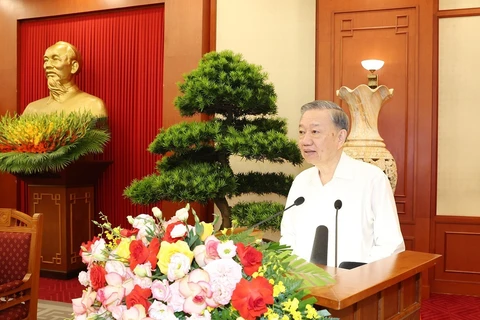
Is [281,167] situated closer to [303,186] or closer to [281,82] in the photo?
[281,82]

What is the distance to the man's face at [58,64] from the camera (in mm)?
5574

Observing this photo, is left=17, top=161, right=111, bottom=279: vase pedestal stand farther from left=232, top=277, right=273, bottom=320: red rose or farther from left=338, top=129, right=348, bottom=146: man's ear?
left=232, top=277, right=273, bottom=320: red rose

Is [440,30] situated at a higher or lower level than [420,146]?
higher

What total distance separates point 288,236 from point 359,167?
0.43 metres

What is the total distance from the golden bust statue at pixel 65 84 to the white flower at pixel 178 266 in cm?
459

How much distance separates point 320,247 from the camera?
87.7 inches

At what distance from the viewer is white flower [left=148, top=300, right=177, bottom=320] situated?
3.53 feet

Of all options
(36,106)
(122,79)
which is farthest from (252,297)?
(36,106)

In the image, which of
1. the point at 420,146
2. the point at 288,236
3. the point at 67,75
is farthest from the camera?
the point at 67,75

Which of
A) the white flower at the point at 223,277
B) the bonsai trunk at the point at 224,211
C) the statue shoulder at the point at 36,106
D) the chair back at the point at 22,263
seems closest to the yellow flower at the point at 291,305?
the white flower at the point at 223,277

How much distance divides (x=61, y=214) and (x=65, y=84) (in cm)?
139

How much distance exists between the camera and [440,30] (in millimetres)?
4828

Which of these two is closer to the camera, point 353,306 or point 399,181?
point 353,306

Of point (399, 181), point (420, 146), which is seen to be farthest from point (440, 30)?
point (399, 181)
